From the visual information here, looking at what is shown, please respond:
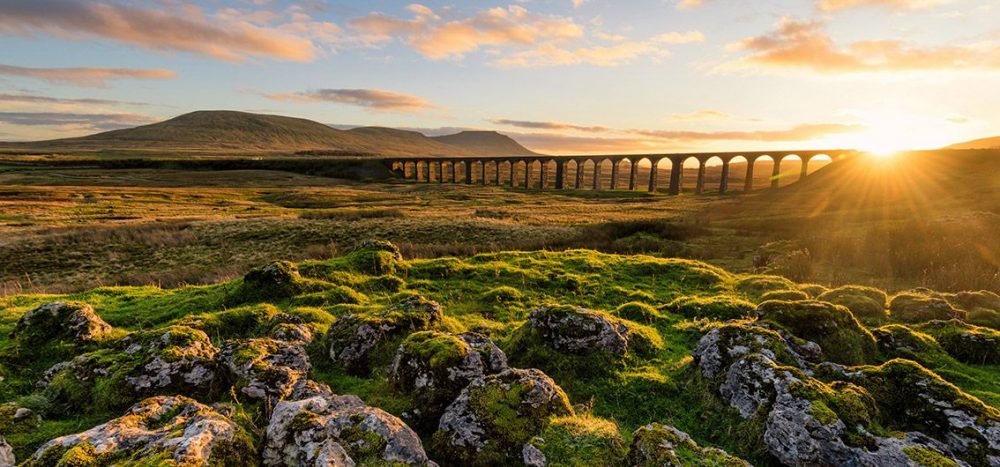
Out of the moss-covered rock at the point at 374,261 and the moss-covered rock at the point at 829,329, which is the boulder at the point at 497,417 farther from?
the moss-covered rock at the point at 374,261

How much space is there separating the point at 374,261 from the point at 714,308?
14.3m

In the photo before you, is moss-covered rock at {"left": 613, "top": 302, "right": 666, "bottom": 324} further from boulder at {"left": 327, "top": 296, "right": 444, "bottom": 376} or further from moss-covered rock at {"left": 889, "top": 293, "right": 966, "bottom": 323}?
moss-covered rock at {"left": 889, "top": 293, "right": 966, "bottom": 323}

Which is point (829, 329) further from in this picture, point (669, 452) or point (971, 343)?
point (669, 452)

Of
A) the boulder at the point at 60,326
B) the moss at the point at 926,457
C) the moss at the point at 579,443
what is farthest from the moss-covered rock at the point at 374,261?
the moss at the point at 926,457

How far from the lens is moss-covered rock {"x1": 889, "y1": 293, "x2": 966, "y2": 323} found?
13.7 meters

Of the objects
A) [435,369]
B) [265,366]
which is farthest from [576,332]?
[265,366]

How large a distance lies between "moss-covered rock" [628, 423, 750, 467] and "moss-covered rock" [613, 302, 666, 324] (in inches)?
352

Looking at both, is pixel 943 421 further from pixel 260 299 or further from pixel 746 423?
pixel 260 299

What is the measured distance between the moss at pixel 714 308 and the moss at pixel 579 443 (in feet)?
31.3

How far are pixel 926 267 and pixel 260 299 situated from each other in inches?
1256

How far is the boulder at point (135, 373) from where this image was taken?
319 inches

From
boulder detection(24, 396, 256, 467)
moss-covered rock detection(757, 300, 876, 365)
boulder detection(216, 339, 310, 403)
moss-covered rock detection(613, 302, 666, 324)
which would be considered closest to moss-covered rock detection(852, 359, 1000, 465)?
moss-covered rock detection(757, 300, 876, 365)

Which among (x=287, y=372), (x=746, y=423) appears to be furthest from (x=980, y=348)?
(x=287, y=372)

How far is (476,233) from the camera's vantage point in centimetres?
3978
